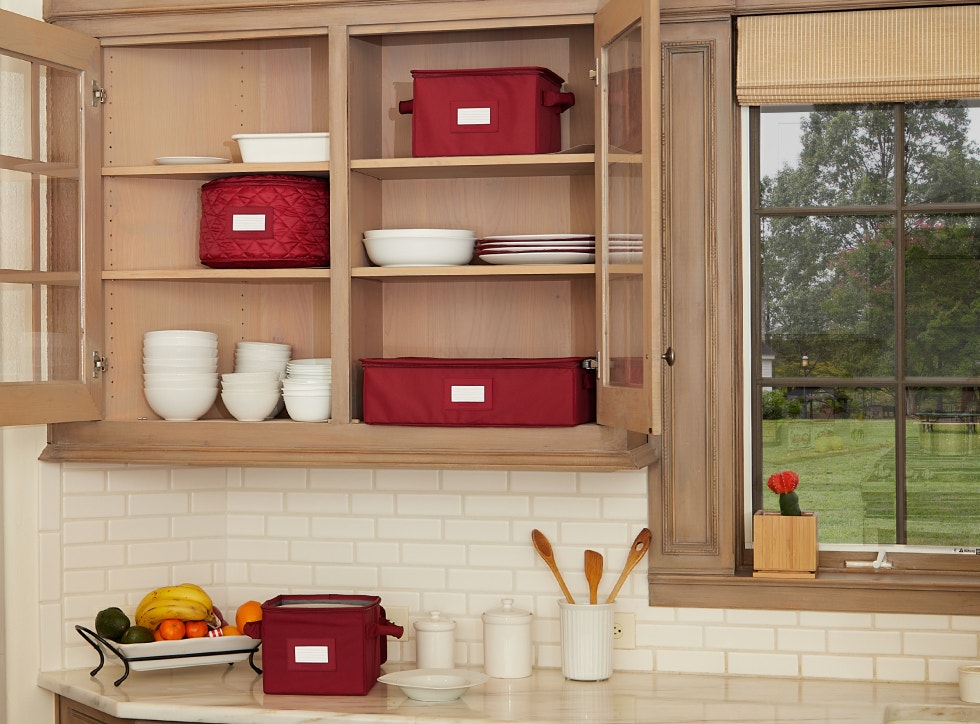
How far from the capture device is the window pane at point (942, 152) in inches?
117

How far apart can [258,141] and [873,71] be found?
161 centimetres

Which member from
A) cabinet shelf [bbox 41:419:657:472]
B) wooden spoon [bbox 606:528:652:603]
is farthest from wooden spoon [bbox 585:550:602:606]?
cabinet shelf [bbox 41:419:657:472]

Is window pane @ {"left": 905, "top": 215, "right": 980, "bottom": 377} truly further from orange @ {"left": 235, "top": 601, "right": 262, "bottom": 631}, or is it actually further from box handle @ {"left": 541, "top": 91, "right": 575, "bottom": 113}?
orange @ {"left": 235, "top": 601, "right": 262, "bottom": 631}

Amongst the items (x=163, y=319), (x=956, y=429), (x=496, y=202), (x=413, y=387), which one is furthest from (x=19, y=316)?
(x=956, y=429)

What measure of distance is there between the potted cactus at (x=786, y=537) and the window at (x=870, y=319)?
0.48 ft

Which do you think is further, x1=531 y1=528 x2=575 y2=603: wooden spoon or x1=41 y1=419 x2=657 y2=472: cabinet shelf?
x1=531 y1=528 x2=575 y2=603: wooden spoon

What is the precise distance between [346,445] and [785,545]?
1.17m

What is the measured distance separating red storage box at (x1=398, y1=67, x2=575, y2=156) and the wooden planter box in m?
1.14

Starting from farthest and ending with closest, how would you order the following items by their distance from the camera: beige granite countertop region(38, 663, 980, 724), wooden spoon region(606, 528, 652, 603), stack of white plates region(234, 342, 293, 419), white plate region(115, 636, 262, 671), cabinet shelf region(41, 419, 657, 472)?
stack of white plates region(234, 342, 293, 419), wooden spoon region(606, 528, 652, 603), white plate region(115, 636, 262, 671), cabinet shelf region(41, 419, 657, 472), beige granite countertop region(38, 663, 980, 724)

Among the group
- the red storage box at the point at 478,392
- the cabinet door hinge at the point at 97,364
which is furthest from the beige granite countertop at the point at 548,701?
the cabinet door hinge at the point at 97,364

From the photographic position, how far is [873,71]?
290cm

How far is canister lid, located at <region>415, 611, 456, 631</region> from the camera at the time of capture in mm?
3010

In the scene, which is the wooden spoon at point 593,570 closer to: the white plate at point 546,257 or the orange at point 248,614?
the white plate at point 546,257

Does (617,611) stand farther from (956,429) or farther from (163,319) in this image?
(163,319)
